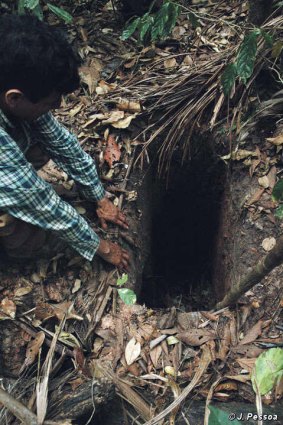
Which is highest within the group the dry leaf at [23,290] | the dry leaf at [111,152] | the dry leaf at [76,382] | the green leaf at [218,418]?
the green leaf at [218,418]

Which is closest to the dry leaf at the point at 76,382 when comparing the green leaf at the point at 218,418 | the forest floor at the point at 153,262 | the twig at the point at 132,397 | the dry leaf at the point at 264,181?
the forest floor at the point at 153,262

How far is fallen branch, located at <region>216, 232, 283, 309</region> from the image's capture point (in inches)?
61.8

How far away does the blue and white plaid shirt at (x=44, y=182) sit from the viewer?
72.8 inches

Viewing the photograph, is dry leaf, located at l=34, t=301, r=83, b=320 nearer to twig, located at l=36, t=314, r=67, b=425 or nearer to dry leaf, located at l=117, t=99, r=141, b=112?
twig, located at l=36, t=314, r=67, b=425

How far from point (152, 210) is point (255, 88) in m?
1.16

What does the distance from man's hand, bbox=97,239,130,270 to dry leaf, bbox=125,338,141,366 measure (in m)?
0.42

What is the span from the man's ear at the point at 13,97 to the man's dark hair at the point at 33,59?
16 millimetres

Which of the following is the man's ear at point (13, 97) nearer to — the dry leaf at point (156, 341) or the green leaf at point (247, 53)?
the green leaf at point (247, 53)

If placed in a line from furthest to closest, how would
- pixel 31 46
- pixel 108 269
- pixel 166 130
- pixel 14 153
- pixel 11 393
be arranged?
pixel 166 130, pixel 108 269, pixel 11 393, pixel 14 153, pixel 31 46

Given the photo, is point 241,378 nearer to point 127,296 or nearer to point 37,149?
point 127,296

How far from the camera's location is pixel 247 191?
9.01 feet

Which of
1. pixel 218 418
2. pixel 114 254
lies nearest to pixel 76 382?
pixel 114 254

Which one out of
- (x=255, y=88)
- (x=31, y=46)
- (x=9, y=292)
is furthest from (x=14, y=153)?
(x=255, y=88)

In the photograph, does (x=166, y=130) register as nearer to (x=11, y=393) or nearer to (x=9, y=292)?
(x=9, y=292)
